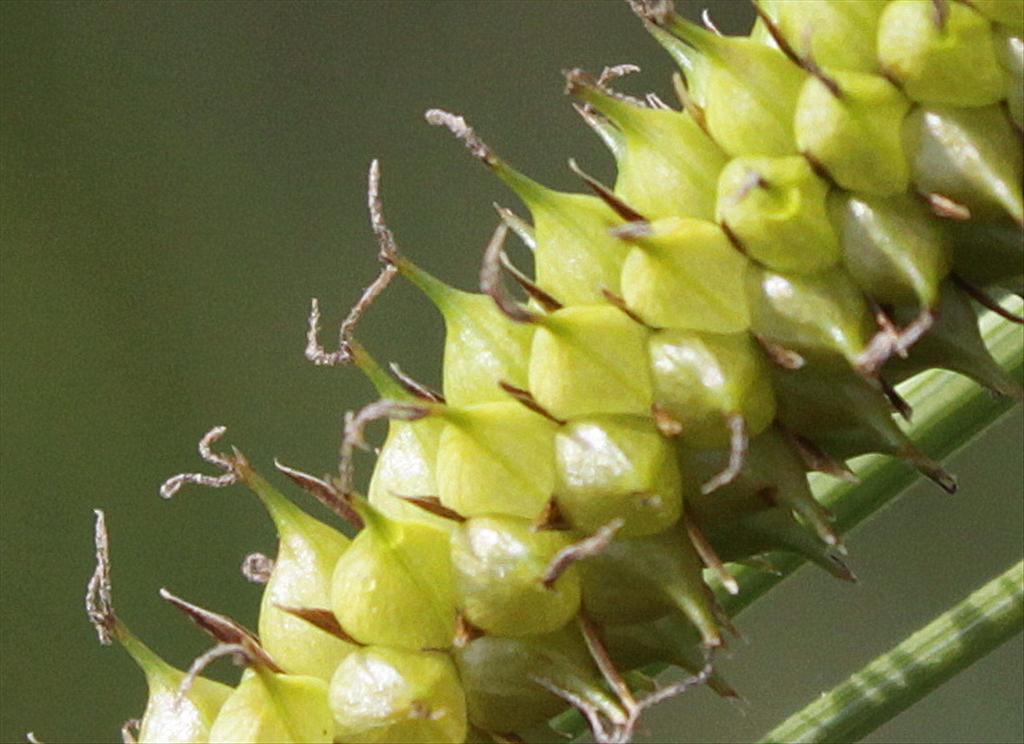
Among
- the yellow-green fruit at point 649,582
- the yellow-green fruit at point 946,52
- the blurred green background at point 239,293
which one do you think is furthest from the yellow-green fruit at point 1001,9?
the blurred green background at point 239,293

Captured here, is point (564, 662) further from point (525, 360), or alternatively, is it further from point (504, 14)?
point (504, 14)

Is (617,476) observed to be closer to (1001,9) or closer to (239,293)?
(1001,9)

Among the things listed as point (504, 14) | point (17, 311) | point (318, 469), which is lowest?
point (318, 469)

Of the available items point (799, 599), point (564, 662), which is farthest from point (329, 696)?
point (799, 599)

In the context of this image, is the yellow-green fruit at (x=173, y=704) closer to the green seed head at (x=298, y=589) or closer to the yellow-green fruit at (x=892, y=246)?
the green seed head at (x=298, y=589)

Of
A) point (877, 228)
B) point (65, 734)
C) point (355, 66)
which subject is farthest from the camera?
point (355, 66)
